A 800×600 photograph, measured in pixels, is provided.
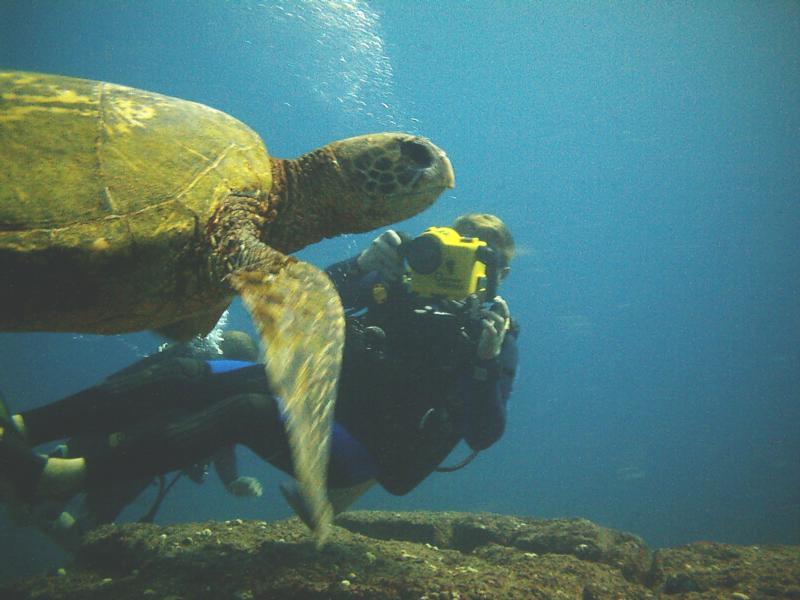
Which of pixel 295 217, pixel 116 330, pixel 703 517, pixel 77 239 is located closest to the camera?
pixel 77 239

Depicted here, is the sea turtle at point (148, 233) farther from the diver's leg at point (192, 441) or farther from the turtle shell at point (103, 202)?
the diver's leg at point (192, 441)

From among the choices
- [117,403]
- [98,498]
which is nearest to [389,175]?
[117,403]

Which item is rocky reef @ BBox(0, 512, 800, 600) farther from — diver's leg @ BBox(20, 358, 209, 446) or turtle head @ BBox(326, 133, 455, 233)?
turtle head @ BBox(326, 133, 455, 233)

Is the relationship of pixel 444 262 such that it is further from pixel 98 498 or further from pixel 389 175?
pixel 98 498

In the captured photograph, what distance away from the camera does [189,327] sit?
2.55 metres

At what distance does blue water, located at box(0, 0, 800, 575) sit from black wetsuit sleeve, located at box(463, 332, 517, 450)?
1357 centimetres

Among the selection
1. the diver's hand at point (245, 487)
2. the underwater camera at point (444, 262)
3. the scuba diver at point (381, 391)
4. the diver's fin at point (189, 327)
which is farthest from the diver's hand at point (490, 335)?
the diver's hand at point (245, 487)

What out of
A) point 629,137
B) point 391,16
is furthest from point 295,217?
point 629,137

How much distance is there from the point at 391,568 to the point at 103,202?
2.24 metres

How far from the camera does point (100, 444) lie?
3713 mm

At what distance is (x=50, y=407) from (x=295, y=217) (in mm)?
2043

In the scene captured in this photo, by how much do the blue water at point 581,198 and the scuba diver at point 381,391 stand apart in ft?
40.0

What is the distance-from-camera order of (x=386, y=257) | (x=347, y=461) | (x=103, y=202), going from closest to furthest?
(x=103, y=202)
(x=347, y=461)
(x=386, y=257)

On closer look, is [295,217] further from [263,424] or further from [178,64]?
[178,64]
